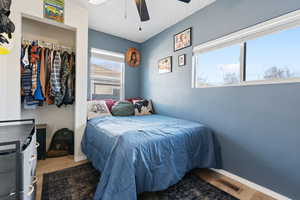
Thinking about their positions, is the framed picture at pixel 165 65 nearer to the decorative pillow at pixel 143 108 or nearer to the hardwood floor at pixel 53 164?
the decorative pillow at pixel 143 108

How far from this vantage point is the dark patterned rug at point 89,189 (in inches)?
54.7

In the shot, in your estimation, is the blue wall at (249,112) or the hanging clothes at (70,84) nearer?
the blue wall at (249,112)

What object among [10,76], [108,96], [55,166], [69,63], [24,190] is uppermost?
[69,63]

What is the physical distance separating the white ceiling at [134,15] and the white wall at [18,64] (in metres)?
0.29

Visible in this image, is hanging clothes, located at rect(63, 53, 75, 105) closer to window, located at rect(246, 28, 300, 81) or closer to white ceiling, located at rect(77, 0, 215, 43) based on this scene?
white ceiling, located at rect(77, 0, 215, 43)

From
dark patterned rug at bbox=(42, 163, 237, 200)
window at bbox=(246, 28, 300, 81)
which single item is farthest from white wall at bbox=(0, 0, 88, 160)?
window at bbox=(246, 28, 300, 81)

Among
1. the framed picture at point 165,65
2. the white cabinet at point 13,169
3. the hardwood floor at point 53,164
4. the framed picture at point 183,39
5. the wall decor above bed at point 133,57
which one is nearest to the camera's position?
the white cabinet at point 13,169

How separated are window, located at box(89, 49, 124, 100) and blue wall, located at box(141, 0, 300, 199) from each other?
5.11 ft

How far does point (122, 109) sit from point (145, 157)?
1.51m

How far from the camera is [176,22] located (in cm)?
254

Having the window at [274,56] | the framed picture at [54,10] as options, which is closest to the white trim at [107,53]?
the framed picture at [54,10]

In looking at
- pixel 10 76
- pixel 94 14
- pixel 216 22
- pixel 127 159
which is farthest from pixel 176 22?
pixel 10 76

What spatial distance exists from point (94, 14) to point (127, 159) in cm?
247

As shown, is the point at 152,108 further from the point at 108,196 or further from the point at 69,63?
the point at 108,196
